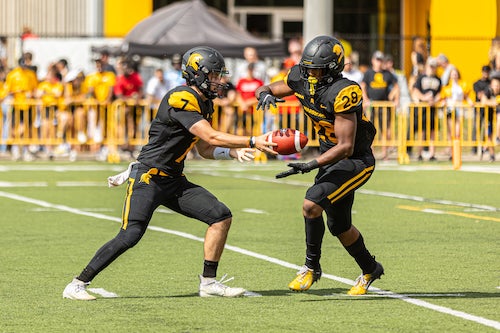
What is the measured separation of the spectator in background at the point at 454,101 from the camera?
83.6 feet

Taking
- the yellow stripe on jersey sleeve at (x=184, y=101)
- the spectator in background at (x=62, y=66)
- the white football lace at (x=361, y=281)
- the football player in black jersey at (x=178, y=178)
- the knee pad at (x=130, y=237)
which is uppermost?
the spectator in background at (x=62, y=66)

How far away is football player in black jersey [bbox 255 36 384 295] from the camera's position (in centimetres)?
916

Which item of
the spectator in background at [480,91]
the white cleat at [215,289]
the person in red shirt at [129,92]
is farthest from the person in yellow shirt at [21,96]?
the white cleat at [215,289]

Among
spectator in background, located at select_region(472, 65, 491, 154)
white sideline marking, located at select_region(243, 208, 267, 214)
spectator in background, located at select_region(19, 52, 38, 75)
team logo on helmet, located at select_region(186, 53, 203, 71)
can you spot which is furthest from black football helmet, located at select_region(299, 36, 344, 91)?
spectator in background, located at select_region(19, 52, 38, 75)

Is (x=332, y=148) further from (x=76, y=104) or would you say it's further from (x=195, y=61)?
(x=76, y=104)

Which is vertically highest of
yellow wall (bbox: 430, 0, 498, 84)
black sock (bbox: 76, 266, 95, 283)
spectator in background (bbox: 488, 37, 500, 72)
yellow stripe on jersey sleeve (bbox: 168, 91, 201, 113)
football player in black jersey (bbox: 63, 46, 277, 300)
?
yellow wall (bbox: 430, 0, 498, 84)

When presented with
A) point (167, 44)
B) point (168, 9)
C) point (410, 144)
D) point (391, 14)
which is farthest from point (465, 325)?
point (391, 14)

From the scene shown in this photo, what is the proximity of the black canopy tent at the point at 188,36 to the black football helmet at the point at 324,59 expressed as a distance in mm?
18362

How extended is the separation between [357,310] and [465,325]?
907 mm

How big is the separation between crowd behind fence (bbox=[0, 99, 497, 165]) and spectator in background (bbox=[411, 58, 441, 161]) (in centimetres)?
3

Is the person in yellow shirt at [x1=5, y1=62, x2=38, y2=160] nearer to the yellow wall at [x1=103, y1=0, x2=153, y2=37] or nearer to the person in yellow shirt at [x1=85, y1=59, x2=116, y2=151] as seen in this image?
the person in yellow shirt at [x1=85, y1=59, x2=116, y2=151]

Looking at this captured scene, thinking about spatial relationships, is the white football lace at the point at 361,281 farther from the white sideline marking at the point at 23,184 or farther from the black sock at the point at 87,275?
the white sideline marking at the point at 23,184

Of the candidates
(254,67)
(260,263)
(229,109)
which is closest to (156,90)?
(229,109)

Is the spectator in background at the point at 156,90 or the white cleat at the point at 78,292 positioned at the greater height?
the spectator in background at the point at 156,90
